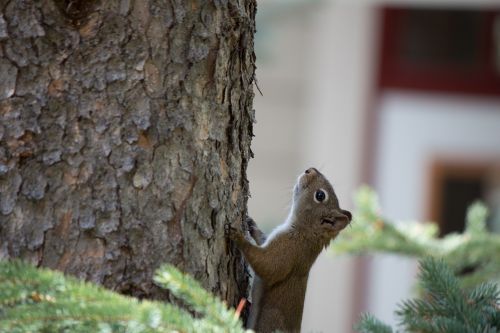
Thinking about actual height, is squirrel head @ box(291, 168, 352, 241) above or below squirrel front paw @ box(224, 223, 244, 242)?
above

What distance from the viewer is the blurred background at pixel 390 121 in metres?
9.04

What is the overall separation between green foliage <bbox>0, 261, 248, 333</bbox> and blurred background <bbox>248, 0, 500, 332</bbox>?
7073mm

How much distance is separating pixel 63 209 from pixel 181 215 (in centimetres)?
32

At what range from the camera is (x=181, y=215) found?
8.20ft

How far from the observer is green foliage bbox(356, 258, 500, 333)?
2.17 m

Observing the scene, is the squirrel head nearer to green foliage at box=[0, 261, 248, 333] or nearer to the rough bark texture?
the rough bark texture

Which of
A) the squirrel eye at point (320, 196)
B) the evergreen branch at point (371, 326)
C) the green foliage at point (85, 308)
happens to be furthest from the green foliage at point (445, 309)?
the squirrel eye at point (320, 196)

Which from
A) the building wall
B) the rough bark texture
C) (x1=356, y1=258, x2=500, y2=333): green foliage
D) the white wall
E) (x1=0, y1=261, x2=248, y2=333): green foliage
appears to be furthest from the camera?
the building wall

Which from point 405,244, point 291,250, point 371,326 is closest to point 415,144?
point 405,244

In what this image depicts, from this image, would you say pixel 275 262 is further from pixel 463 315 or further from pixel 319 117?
pixel 319 117

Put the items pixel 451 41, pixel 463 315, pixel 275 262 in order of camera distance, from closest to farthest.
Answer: pixel 463 315, pixel 275 262, pixel 451 41

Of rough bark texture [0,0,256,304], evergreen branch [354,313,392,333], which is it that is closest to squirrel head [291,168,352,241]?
rough bark texture [0,0,256,304]

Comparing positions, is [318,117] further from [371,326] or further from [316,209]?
[371,326]

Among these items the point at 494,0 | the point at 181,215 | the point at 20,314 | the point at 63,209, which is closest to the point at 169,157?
the point at 181,215
